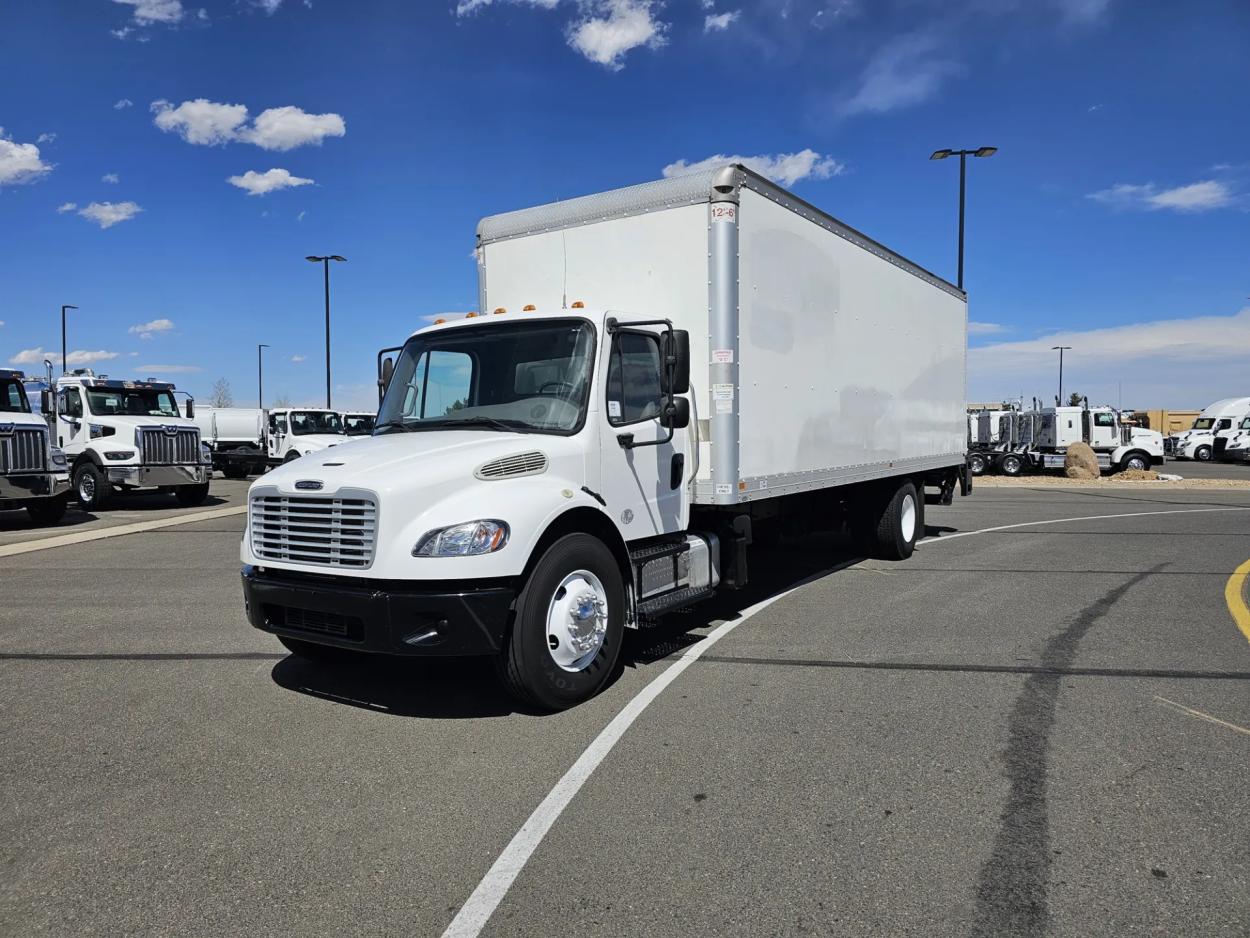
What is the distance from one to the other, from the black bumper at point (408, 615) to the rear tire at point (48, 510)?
1309cm

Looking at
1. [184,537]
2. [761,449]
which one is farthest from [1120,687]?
[184,537]

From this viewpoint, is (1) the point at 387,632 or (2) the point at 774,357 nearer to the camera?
(1) the point at 387,632

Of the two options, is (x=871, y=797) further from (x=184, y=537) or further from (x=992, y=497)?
(x=992, y=497)

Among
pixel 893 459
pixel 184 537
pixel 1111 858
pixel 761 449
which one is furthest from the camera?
pixel 184 537

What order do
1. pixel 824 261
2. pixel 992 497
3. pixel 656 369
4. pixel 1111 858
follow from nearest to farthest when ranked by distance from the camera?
1. pixel 1111 858
2. pixel 656 369
3. pixel 824 261
4. pixel 992 497

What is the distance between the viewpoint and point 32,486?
1432cm

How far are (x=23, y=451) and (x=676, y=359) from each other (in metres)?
13.2

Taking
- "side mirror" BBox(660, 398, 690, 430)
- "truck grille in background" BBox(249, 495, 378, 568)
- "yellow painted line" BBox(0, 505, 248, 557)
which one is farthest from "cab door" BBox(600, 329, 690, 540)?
"yellow painted line" BBox(0, 505, 248, 557)

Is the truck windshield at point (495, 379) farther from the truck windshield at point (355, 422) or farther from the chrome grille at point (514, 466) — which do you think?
the truck windshield at point (355, 422)

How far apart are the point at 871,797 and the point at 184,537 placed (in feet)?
41.2

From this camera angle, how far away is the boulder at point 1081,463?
29500 millimetres

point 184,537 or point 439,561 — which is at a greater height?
point 439,561

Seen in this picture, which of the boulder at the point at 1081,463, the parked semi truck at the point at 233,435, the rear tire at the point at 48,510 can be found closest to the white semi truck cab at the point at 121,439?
the rear tire at the point at 48,510

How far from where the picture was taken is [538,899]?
120 inches
